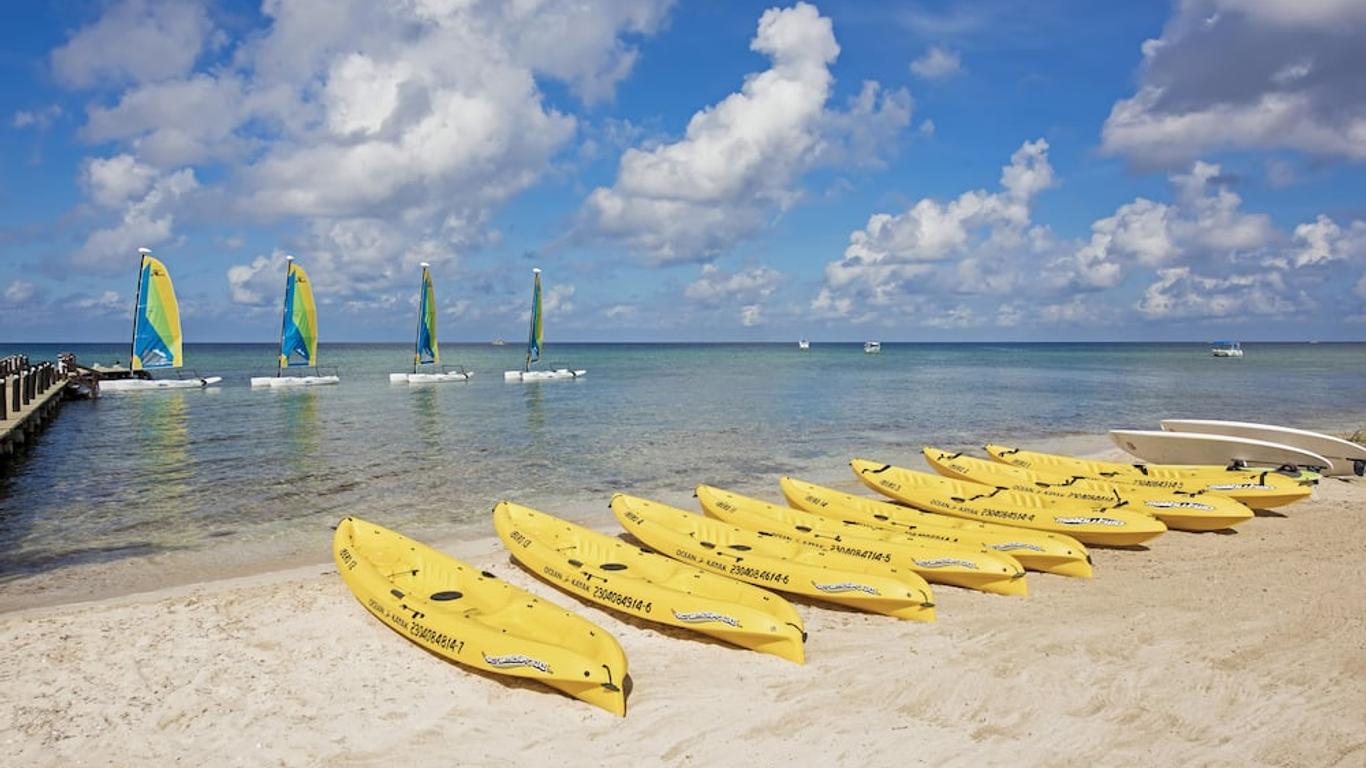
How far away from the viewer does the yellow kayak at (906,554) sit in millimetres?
9062

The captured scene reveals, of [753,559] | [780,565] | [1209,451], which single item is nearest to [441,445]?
[753,559]

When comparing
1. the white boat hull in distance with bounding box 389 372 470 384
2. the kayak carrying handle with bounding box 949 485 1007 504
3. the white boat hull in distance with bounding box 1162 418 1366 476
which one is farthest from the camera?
the white boat hull in distance with bounding box 389 372 470 384

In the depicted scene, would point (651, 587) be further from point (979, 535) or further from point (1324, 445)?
point (1324, 445)

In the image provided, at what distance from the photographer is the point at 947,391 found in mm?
46531

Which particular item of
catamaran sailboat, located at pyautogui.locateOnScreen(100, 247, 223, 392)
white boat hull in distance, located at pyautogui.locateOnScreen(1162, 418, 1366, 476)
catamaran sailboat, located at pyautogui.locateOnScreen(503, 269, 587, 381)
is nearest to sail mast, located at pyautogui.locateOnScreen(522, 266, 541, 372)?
catamaran sailboat, located at pyautogui.locateOnScreen(503, 269, 587, 381)

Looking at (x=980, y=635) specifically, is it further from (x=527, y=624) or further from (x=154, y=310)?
(x=154, y=310)

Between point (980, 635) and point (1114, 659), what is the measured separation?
1167 millimetres

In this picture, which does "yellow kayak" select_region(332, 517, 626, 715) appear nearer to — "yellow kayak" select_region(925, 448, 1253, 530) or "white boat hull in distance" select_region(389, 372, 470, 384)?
"yellow kayak" select_region(925, 448, 1253, 530)

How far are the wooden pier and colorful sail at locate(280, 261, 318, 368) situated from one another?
1016cm

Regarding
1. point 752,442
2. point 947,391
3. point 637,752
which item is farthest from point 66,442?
point 947,391

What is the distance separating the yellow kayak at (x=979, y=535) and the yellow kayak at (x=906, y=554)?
0.97ft

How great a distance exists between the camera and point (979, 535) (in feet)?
33.7

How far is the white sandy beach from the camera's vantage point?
5.76 metres

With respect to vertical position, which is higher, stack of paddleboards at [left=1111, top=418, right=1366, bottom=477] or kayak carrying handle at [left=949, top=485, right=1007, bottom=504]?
stack of paddleboards at [left=1111, top=418, right=1366, bottom=477]
